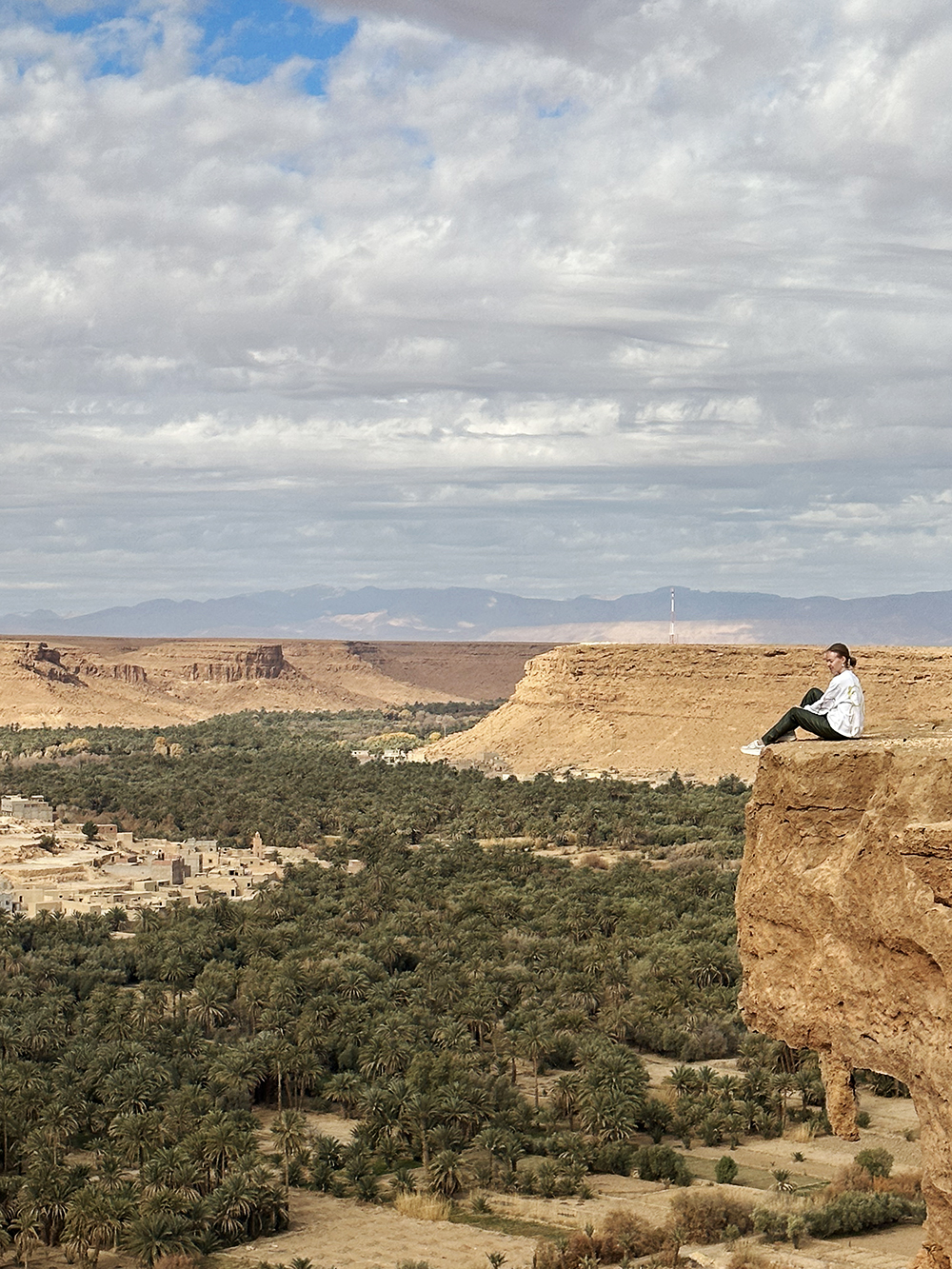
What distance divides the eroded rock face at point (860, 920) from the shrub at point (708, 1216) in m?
17.0

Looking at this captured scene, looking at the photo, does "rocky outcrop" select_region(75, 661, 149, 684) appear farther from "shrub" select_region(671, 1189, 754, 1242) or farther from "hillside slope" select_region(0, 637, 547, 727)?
"shrub" select_region(671, 1189, 754, 1242)

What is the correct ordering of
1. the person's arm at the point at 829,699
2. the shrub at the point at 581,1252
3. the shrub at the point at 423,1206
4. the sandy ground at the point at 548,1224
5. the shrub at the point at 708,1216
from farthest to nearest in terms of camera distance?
the shrub at the point at 423,1206 < the shrub at the point at 708,1216 < the sandy ground at the point at 548,1224 < the shrub at the point at 581,1252 < the person's arm at the point at 829,699

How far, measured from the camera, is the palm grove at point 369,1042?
2533 centimetres

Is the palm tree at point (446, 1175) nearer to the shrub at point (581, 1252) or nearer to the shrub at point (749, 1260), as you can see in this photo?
the shrub at point (581, 1252)

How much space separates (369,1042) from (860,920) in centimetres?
2569

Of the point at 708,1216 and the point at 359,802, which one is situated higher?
the point at 359,802

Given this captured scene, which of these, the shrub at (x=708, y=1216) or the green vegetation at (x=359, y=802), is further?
the green vegetation at (x=359, y=802)

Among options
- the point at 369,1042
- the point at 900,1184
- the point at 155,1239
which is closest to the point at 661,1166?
the point at 900,1184

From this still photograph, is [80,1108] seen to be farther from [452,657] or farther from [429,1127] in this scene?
[452,657]

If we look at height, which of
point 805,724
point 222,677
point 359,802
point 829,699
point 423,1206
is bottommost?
point 423,1206

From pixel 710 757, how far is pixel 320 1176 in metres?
50.9

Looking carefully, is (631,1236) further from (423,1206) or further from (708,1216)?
(423,1206)

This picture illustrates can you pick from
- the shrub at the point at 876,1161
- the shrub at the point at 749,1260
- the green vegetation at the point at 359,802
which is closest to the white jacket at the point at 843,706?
the shrub at the point at 749,1260

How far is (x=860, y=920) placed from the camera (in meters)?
6.84
